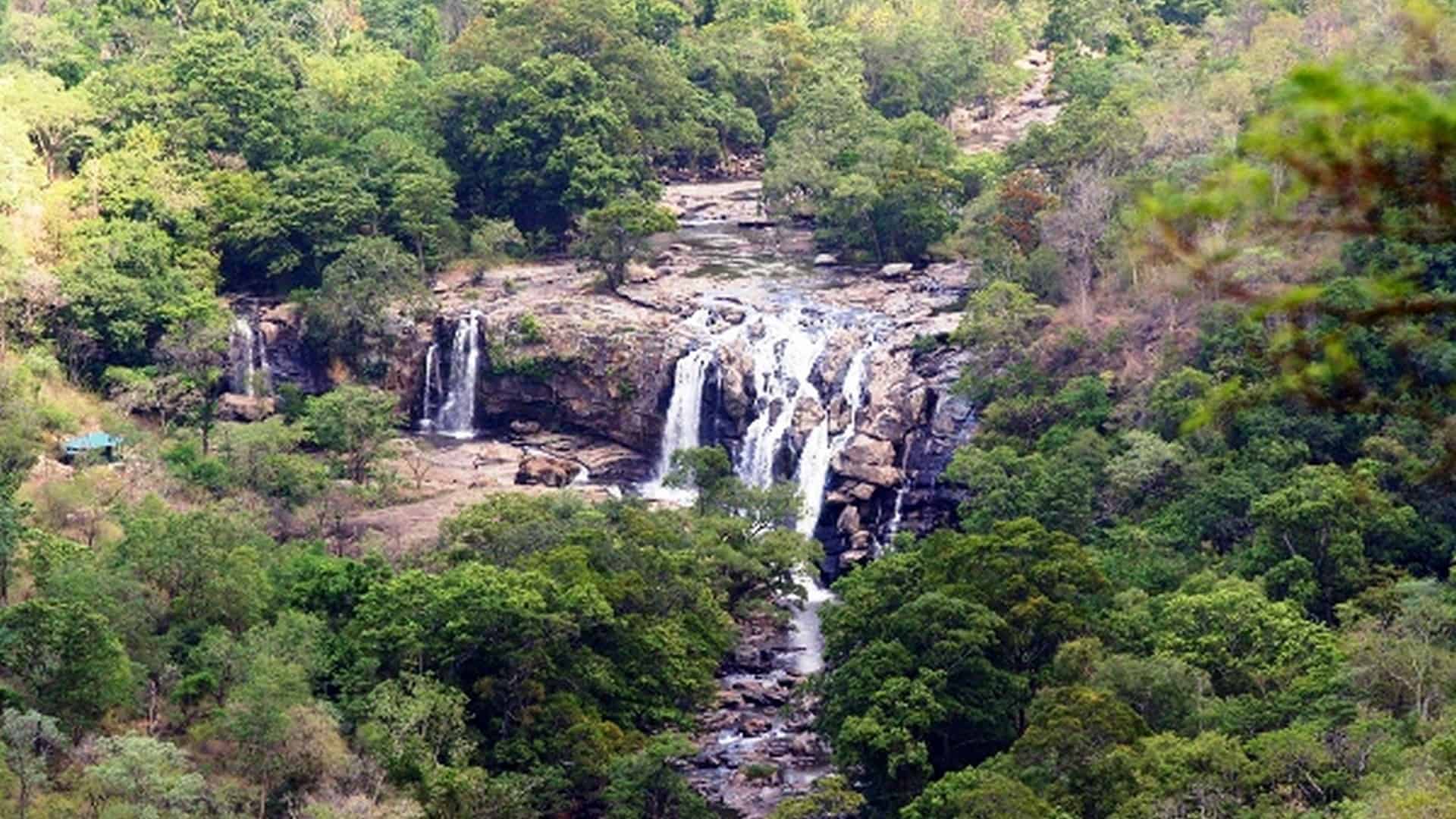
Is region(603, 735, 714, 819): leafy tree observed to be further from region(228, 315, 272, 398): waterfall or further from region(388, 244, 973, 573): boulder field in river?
region(228, 315, 272, 398): waterfall

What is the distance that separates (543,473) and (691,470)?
13.5 ft

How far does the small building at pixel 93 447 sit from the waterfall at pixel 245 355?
5.77 metres

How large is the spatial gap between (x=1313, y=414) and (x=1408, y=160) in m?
24.5

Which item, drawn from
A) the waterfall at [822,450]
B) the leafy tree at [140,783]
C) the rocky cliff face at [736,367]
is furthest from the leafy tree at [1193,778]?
the waterfall at [822,450]

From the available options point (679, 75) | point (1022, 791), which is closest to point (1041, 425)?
point (1022, 791)

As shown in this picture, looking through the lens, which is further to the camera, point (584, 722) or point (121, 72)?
point (121, 72)

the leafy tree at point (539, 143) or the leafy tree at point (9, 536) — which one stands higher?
the leafy tree at point (539, 143)

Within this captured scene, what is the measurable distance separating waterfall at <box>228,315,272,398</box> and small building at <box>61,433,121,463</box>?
18.9 feet

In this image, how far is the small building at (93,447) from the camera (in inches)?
1492

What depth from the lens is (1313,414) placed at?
32531mm

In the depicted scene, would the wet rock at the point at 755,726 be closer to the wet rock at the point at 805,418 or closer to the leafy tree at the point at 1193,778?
the leafy tree at the point at 1193,778

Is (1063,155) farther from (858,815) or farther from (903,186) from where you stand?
(858,815)

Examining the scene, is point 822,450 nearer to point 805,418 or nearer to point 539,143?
point 805,418

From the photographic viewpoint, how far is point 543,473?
4019 cm
